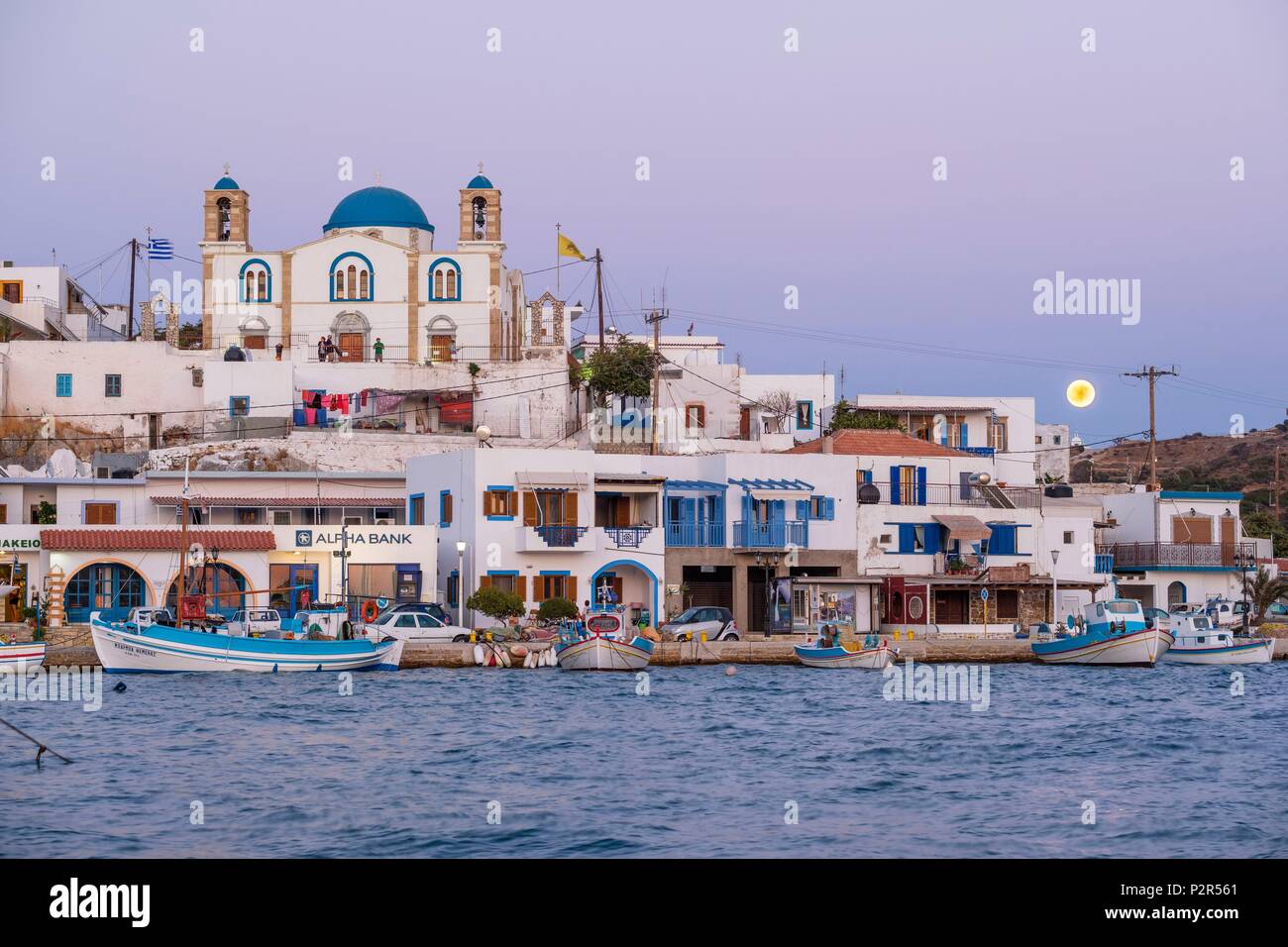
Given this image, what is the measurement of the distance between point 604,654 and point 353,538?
36.7 feet

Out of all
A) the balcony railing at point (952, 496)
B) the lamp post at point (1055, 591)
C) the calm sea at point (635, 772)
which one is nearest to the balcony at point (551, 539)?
the calm sea at point (635, 772)

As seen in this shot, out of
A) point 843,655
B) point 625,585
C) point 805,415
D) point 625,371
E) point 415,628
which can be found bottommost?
point 843,655

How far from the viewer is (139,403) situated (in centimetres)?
6756

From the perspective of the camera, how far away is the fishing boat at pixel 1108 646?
160 ft

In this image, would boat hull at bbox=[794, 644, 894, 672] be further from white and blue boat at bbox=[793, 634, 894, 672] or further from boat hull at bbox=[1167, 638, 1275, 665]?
boat hull at bbox=[1167, 638, 1275, 665]

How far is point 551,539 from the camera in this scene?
167ft

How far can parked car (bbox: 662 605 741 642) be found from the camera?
48750 millimetres

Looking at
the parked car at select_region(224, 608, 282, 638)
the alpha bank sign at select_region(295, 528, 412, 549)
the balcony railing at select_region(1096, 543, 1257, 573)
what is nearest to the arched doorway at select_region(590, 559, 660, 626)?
the alpha bank sign at select_region(295, 528, 412, 549)

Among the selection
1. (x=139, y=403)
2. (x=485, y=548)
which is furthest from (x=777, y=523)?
(x=139, y=403)

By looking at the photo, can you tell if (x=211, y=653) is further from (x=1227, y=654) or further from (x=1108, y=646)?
(x=1227, y=654)

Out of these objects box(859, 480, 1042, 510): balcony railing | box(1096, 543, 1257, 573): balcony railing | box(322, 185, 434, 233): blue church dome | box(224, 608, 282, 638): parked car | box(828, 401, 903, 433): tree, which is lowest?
box(224, 608, 282, 638): parked car

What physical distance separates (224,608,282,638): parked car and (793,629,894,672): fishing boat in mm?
15153

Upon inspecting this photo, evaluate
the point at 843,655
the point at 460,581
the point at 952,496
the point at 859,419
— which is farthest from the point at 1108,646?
the point at 859,419
